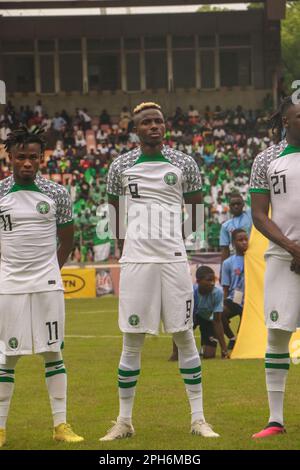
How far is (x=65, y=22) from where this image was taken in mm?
50406

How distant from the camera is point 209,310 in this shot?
570 inches

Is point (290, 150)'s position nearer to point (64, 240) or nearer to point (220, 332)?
point (64, 240)

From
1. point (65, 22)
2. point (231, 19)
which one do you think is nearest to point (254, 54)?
point (231, 19)

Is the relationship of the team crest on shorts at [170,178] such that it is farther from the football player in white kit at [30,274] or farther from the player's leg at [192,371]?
the player's leg at [192,371]

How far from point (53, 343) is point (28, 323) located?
0.81 ft

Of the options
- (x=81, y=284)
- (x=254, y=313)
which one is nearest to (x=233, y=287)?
(x=254, y=313)

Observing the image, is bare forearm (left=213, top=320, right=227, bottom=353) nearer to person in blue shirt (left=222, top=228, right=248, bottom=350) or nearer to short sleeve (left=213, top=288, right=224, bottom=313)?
short sleeve (left=213, top=288, right=224, bottom=313)

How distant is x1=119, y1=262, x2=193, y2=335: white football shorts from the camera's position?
838cm

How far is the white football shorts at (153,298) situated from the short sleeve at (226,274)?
23.6ft

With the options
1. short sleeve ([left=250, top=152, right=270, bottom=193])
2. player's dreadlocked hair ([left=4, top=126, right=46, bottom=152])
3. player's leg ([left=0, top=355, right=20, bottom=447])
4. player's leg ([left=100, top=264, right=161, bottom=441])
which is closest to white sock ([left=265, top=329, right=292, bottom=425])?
player's leg ([left=100, top=264, right=161, bottom=441])

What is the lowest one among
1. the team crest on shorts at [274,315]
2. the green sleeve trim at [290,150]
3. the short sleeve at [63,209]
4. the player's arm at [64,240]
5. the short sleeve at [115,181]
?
the team crest on shorts at [274,315]

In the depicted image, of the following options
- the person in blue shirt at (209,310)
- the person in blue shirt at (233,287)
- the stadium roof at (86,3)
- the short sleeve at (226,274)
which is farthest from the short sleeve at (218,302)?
the stadium roof at (86,3)

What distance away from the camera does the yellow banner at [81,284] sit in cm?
2908

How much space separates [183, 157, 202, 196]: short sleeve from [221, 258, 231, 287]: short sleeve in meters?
6.96
